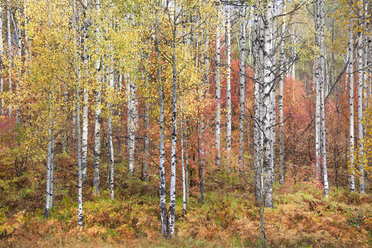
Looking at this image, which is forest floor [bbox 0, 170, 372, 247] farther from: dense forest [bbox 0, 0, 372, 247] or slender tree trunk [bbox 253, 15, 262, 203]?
slender tree trunk [bbox 253, 15, 262, 203]

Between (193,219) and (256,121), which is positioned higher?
(256,121)

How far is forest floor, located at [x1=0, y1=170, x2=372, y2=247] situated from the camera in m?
7.91

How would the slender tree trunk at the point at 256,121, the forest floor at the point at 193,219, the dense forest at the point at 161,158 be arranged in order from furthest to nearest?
1. the dense forest at the point at 161,158
2. the forest floor at the point at 193,219
3. the slender tree trunk at the point at 256,121

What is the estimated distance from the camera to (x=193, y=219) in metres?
9.74

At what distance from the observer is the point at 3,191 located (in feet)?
41.5

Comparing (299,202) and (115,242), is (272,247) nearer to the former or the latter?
(299,202)

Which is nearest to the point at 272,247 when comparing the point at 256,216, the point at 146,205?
the point at 256,216

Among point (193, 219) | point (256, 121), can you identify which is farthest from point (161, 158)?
point (256, 121)

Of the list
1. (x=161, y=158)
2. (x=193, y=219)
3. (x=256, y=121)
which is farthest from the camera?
(x=193, y=219)

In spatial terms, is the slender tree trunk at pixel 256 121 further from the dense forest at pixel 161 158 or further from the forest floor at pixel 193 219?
the forest floor at pixel 193 219

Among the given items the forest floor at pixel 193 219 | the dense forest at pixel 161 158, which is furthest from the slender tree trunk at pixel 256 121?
the forest floor at pixel 193 219

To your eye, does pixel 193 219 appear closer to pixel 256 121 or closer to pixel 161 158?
pixel 161 158

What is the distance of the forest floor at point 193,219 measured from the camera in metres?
7.91

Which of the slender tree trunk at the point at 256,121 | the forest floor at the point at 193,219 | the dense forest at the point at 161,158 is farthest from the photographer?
the dense forest at the point at 161,158
